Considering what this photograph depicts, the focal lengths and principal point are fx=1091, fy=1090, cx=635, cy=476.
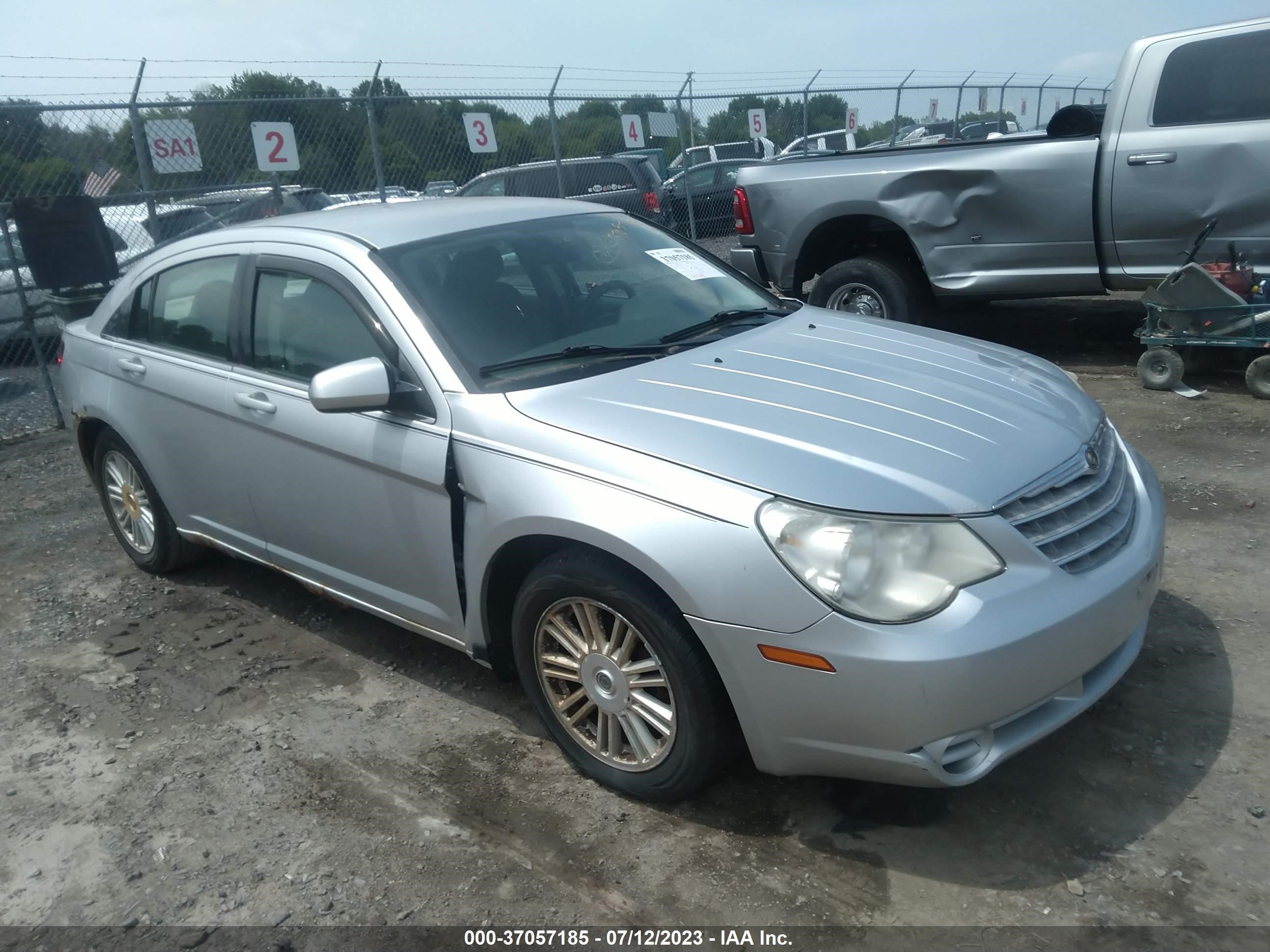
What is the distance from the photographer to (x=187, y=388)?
4328mm

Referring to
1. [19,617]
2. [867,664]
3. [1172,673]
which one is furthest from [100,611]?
[1172,673]

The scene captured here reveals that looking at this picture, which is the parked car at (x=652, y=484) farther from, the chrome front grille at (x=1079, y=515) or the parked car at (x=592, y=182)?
the parked car at (x=592, y=182)

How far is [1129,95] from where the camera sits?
6855mm

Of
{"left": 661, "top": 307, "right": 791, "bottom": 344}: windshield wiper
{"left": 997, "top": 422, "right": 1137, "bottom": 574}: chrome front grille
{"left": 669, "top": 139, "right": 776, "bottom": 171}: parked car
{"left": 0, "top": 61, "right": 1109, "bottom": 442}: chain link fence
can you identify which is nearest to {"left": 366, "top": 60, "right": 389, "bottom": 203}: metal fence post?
{"left": 0, "top": 61, "right": 1109, "bottom": 442}: chain link fence

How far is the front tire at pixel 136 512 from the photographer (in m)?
4.93

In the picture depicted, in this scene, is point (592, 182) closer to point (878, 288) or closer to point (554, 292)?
point (878, 288)

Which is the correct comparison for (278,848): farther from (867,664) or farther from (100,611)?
(100,611)

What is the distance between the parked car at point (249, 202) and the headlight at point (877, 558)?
9.01 m

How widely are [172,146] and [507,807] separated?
28.1ft

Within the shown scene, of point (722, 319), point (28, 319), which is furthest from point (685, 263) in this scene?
point (28, 319)

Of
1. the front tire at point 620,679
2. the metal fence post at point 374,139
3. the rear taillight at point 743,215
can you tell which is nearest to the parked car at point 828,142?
the metal fence post at point 374,139

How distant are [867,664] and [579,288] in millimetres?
1875

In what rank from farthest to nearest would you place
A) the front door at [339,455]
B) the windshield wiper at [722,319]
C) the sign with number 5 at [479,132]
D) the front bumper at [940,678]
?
the sign with number 5 at [479,132], the windshield wiper at [722,319], the front door at [339,455], the front bumper at [940,678]

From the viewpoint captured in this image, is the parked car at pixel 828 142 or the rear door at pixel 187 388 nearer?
A: the rear door at pixel 187 388
